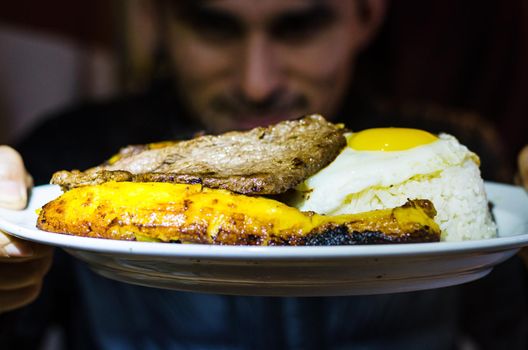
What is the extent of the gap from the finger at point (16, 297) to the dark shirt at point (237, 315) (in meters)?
0.43

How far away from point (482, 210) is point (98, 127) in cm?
278

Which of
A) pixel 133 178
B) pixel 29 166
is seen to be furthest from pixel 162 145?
pixel 29 166

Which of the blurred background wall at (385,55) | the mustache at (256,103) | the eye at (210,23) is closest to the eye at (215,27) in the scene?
the eye at (210,23)

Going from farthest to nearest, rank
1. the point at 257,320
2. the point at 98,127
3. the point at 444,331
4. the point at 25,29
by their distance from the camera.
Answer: the point at 25,29 → the point at 98,127 → the point at 444,331 → the point at 257,320

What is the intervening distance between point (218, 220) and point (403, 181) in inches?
15.9

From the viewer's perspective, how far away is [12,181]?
3.69 feet

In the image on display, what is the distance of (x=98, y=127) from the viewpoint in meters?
3.40

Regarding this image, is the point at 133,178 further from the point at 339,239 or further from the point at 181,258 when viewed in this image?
the point at 339,239

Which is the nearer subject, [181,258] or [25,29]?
[181,258]

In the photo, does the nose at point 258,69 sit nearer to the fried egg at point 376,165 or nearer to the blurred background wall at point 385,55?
the blurred background wall at point 385,55

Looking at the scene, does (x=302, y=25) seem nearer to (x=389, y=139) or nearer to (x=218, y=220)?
(x=389, y=139)

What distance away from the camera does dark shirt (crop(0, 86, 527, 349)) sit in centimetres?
228

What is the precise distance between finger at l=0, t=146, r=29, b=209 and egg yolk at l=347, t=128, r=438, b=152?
2.29 feet

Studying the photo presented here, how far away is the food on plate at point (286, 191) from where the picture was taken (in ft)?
2.71
